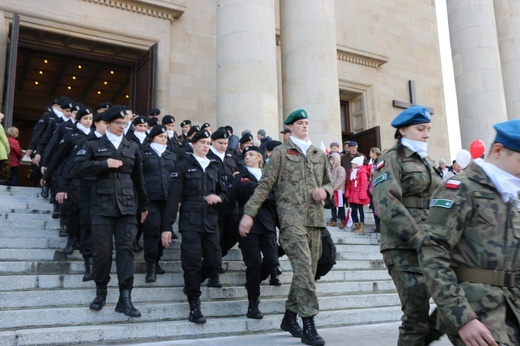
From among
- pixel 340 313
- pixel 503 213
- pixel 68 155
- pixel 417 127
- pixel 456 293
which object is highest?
pixel 68 155

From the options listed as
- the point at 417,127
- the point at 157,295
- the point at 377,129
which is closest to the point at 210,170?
the point at 157,295

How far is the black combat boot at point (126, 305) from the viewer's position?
510cm

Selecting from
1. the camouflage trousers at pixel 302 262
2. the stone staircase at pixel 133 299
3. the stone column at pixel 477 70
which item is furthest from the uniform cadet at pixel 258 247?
the stone column at pixel 477 70

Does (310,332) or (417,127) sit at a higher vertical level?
(417,127)

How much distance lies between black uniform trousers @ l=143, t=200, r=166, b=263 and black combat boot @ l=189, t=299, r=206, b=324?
3.34ft

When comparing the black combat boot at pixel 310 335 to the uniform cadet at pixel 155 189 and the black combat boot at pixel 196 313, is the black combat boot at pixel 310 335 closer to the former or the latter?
the black combat boot at pixel 196 313

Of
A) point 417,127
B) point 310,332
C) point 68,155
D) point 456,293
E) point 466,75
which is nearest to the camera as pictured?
point 456,293

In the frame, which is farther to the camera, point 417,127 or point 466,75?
point 466,75

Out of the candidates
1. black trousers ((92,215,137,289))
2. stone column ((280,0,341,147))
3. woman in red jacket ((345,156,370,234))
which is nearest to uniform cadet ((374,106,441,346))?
black trousers ((92,215,137,289))

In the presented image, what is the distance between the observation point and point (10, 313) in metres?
4.76

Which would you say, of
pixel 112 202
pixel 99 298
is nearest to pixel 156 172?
pixel 112 202

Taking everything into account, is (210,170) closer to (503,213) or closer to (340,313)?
(340,313)

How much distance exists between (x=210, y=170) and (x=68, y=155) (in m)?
2.36

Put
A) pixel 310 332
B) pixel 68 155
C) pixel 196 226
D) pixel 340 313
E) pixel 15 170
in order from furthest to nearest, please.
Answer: pixel 15 170 < pixel 68 155 < pixel 340 313 < pixel 196 226 < pixel 310 332
